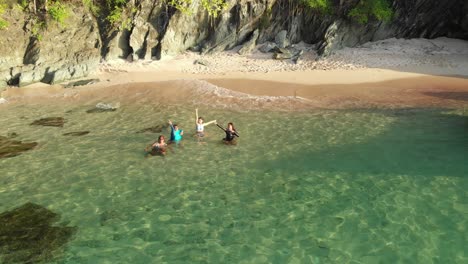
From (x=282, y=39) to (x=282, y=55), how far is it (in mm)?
3070

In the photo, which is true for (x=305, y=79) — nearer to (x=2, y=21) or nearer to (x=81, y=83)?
(x=81, y=83)

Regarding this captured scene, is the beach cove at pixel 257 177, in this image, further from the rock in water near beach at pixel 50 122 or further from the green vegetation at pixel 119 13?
the green vegetation at pixel 119 13

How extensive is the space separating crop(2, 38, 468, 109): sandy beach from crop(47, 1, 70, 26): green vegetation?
5.62 m

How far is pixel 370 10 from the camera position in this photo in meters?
36.6

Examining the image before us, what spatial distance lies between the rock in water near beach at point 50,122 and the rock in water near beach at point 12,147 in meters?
2.70

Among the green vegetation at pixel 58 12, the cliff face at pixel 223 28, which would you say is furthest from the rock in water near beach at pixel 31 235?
the green vegetation at pixel 58 12

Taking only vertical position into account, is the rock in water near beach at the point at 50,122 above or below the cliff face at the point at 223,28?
below

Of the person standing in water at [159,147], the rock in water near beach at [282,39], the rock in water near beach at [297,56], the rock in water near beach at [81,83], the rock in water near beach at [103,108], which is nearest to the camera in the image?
the person standing in water at [159,147]

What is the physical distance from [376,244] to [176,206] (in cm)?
578

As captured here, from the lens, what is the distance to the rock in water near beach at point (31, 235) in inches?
354

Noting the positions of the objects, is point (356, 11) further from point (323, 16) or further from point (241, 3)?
point (241, 3)

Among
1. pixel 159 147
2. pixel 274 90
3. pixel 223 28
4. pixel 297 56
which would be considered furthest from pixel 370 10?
pixel 159 147

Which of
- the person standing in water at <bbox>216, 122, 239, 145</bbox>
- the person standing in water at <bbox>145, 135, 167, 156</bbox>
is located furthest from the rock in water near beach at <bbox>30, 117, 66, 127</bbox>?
the person standing in water at <bbox>216, 122, 239, 145</bbox>

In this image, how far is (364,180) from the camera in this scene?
12734 millimetres
